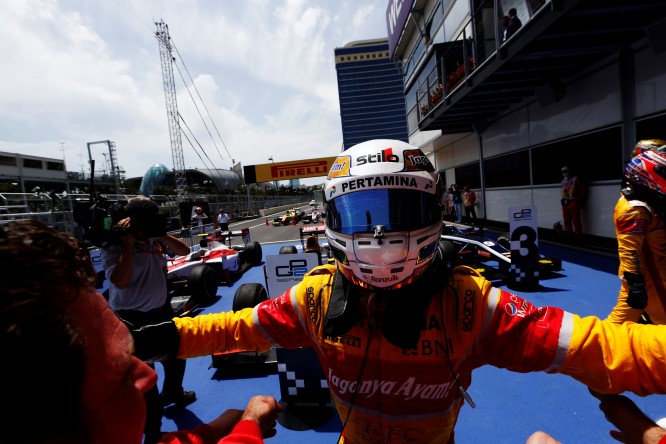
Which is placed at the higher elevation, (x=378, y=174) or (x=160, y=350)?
(x=378, y=174)

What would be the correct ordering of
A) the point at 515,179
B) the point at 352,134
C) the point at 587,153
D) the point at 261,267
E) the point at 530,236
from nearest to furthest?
the point at 530,236 < the point at 587,153 < the point at 261,267 < the point at 515,179 < the point at 352,134

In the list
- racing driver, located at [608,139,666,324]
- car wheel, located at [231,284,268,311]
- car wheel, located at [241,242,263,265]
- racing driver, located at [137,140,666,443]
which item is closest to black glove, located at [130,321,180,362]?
racing driver, located at [137,140,666,443]

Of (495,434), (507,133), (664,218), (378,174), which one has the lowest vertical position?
(495,434)

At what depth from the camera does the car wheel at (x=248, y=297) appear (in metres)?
3.81

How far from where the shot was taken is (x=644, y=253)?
7.62 ft

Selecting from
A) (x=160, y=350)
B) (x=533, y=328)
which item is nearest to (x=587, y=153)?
(x=533, y=328)

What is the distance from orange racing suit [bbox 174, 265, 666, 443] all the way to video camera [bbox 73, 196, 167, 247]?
151 centimetres

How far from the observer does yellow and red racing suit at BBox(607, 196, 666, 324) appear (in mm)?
2240

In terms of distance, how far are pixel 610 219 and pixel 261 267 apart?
8310 millimetres

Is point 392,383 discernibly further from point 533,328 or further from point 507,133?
point 507,133

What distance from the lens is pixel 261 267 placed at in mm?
9461

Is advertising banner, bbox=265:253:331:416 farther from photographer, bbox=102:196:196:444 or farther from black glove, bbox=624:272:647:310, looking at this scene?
black glove, bbox=624:272:647:310

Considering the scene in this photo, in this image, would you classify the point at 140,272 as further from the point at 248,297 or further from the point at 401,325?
the point at 401,325

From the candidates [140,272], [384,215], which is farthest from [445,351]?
[140,272]
